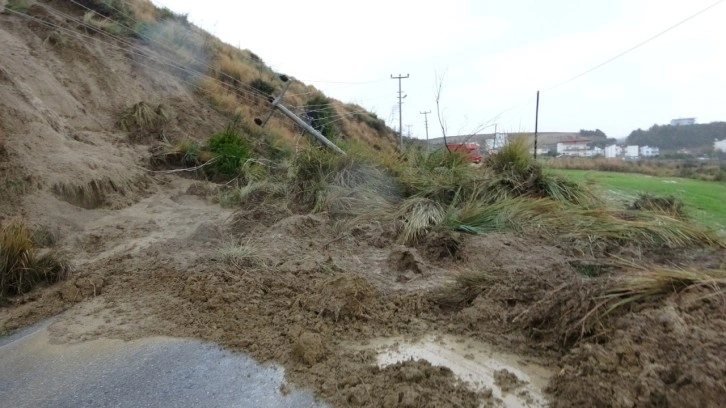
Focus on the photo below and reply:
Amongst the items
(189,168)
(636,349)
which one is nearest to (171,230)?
(189,168)

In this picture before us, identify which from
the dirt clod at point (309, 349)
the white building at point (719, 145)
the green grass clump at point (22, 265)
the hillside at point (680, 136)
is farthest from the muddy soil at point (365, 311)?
the hillside at point (680, 136)

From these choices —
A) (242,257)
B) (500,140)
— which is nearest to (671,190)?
(500,140)

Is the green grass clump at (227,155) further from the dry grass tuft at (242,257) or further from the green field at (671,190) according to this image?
the green field at (671,190)

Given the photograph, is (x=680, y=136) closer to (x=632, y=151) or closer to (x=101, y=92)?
(x=632, y=151)

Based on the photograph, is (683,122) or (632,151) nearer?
(632,151)

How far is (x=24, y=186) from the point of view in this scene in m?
7.20

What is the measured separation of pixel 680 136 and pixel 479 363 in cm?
863

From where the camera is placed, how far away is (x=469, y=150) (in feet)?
29.7

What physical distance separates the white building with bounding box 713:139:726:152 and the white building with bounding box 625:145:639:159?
2.28 meters

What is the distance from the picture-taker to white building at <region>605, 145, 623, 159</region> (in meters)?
10.8

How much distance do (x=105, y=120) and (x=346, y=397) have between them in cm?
1088

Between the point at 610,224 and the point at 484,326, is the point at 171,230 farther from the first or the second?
the point at 610,224

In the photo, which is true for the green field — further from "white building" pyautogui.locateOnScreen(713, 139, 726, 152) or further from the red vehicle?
the red vehicle

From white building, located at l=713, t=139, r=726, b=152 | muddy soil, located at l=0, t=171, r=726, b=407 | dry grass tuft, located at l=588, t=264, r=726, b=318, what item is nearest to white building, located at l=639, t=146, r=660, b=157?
white building, located at l=713, t=139, r=726, b=152
